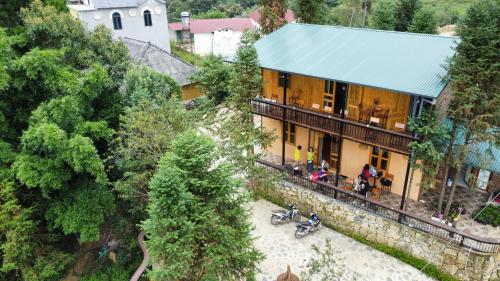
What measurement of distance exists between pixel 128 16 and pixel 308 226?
3437 cm

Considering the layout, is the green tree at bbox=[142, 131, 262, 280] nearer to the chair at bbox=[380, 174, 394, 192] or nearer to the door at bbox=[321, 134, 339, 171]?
the chair at bbox=[380, 174, 394, 192]

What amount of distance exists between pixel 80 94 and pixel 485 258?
18939mm

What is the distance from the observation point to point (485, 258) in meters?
14.6

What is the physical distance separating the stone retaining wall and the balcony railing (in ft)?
0.65

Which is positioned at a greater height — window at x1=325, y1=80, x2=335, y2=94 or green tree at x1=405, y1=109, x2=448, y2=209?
window at x1=325, y1=80, x2=335, y2=94

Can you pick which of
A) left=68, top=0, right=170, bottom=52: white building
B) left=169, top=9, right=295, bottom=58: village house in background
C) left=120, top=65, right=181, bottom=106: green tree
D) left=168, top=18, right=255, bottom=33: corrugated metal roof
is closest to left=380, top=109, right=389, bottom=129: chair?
left=120, top=65, right=181, bottom=106: green tree

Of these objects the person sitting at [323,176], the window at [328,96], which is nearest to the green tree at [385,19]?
the window at [328,96]

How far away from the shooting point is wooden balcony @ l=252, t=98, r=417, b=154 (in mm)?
16641

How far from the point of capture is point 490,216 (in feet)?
54.6

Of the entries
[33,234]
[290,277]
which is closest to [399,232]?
[290,277]

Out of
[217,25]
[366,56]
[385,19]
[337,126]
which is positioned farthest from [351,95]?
[217,25]

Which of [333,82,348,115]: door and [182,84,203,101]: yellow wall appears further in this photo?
[182,84,203,101]: yellow wall

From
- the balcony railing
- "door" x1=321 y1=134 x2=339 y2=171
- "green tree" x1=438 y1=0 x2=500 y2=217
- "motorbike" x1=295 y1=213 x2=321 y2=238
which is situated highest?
"green tree" x1=438 y1=0 x2=500 y2=217

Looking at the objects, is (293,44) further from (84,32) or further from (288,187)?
(84,32)
